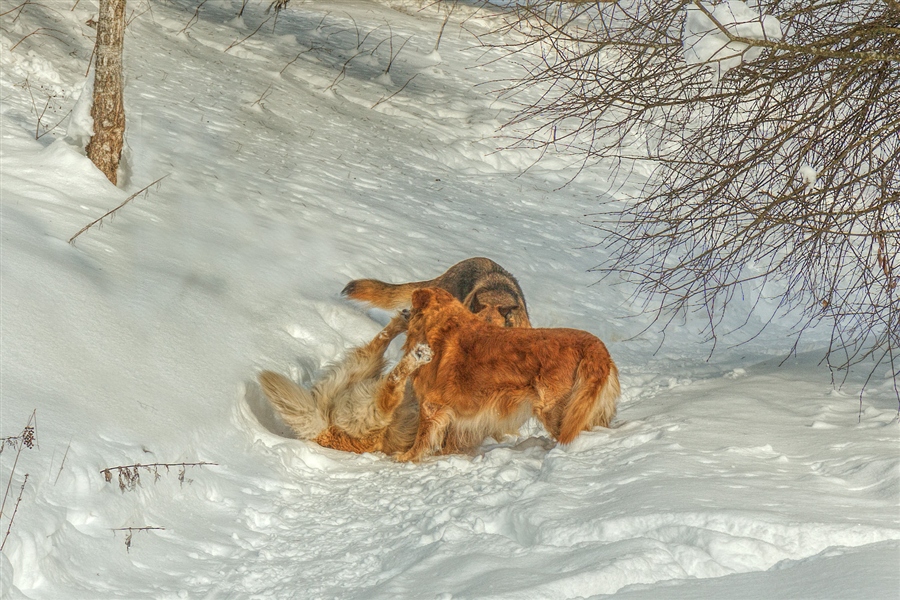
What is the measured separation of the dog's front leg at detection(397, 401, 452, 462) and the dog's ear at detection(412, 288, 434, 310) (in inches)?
23.1

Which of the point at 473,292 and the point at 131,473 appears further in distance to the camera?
the point at 473,292

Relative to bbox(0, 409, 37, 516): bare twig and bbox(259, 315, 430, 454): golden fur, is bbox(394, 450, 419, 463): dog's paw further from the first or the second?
bbox(0, 409, 37, 516): bare twig

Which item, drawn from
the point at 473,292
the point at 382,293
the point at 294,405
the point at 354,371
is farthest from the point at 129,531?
the point at 473,292

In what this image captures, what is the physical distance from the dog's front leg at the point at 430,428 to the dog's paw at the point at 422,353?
0.90 ft

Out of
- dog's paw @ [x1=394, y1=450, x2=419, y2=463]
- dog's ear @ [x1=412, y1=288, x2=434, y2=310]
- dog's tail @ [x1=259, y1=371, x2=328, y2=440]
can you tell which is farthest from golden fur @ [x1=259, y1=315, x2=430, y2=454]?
dog's ear @ [x1=412, y1=288, x2=434, y2=310]

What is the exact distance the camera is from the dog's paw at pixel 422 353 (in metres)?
4.92

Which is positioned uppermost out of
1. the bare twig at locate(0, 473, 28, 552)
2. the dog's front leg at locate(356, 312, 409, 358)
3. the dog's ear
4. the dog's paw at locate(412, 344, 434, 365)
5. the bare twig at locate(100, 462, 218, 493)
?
the dog's ear

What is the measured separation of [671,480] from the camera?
150 inches

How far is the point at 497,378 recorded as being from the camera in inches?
191

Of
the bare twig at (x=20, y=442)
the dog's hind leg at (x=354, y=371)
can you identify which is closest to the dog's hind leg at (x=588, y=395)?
the dog's hind leg at (x=354, y=371)

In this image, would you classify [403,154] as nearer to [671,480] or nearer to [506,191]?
[506,191]

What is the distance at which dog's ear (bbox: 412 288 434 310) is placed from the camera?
5.09 meters

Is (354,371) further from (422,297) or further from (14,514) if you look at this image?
(14,514)

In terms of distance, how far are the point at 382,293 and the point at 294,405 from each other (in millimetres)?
1576
